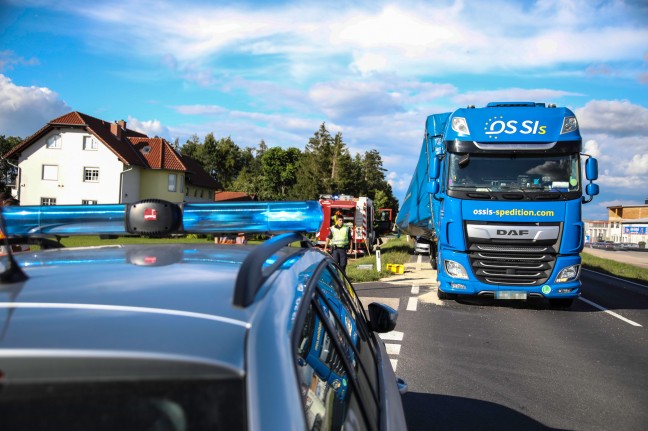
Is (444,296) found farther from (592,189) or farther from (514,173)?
(592,189)

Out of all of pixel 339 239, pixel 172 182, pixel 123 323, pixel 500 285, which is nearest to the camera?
pixel 123 323

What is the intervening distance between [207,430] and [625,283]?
753 inches

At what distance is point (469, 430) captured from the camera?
14.6 feet

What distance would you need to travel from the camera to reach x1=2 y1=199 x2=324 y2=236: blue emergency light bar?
277 centimetres

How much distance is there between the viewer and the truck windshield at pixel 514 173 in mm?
10352

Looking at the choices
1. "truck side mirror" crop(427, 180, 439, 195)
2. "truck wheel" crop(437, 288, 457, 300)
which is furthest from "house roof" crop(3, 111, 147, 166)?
"truck side mirror" crop(427, 180, 439, 195)

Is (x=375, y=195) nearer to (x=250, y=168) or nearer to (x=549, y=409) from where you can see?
(x=250, y=168)

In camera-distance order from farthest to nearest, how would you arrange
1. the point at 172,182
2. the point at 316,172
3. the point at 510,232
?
the point at 316,172, the point at 172,182, the point at 510,232

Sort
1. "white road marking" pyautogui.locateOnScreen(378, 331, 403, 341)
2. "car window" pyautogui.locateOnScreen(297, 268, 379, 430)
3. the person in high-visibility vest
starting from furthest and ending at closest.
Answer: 1. the person in high-visibility vest
2. "white road marking" pyautogui.locateOnScreen(378, 331, 403, 341)
3. "car window" pyautogui.locateOnScreen(297, 268, 379, 430)

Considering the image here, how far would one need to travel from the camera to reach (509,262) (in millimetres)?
10422

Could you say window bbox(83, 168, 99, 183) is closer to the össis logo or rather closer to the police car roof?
the össis logo

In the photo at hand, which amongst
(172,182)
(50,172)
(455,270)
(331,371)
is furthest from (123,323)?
(172,182)

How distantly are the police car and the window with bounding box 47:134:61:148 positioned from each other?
5423cm

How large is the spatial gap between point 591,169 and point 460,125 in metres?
2.48
